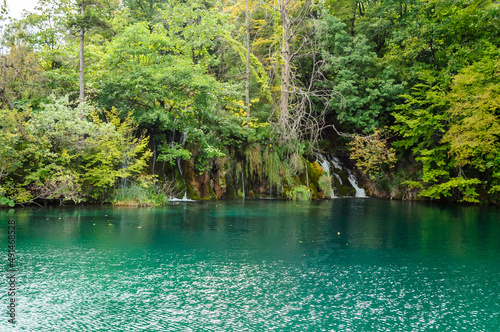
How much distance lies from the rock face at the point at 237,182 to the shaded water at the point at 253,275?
28.5ft

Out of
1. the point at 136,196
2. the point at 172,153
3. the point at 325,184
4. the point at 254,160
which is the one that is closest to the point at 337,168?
the point at 325,184

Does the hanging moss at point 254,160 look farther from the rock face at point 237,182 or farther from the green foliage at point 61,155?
the green foliage at point 61,155

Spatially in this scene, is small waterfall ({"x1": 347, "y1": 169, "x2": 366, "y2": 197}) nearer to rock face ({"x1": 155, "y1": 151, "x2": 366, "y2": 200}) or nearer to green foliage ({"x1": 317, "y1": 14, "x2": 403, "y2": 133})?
rock face ({"x1": 155, "y1": 151, "x2": 366, "y2": 200})

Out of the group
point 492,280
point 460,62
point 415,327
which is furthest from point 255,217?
point 460,62

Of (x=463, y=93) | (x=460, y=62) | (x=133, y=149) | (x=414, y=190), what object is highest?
(x=460, y=62)

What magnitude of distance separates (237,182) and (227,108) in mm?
5088

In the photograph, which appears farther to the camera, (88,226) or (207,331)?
(88,226)

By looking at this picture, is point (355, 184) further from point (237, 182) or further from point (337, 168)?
point (237, 182)

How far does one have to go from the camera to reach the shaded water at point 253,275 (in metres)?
5.66

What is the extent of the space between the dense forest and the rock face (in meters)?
0.08

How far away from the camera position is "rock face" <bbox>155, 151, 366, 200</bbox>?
75.9 ft

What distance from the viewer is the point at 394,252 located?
989 cm

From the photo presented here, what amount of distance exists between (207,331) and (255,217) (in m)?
10.4

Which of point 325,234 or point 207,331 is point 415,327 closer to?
point 207,331
